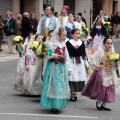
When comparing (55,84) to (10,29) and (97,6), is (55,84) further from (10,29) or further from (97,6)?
(97,6)

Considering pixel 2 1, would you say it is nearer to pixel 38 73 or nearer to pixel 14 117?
pixel 38 73

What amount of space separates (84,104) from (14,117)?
203 cm

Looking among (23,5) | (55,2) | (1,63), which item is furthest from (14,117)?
(55,2)

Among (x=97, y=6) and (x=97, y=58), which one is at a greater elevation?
(x=97, y=6)

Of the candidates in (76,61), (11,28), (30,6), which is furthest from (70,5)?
(76,61)

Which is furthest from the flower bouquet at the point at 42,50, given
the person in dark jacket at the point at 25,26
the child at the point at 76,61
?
the person in dark jacket at the point at 25,26

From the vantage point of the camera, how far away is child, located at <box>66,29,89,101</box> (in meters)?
10.4

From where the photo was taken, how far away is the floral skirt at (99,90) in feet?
31.3

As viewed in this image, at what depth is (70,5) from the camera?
1431 inches

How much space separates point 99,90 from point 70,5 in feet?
88.8

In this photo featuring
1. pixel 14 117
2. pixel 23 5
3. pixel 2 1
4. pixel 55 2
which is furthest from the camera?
pixel 55 2

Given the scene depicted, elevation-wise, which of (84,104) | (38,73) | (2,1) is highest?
(2,1)

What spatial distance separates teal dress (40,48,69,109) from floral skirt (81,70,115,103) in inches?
25.8

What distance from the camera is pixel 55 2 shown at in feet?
107
